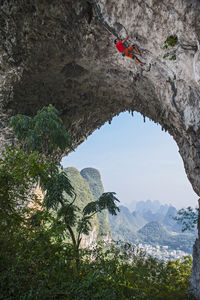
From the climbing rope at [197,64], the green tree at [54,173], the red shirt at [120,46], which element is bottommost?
the green tree at [54,173]

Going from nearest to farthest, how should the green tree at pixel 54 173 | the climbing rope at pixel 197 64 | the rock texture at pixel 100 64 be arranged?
the climbing rope at pixel 197 64
the rock texture at pixel 100 64
the green tree at pixel 54 173

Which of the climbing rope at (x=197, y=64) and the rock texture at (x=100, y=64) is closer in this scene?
the climbing rope at (x=197, y=64)

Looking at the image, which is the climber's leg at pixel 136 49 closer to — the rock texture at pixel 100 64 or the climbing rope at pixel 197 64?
the rock texture at pixel 100 64

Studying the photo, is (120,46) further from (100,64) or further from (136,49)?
(100,64)

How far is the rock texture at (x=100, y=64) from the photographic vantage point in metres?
5.80

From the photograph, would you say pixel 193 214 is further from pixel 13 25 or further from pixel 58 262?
pixel 13 25

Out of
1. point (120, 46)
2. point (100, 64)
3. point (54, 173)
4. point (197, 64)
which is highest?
point (100, 64)

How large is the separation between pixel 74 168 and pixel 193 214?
2193 inches

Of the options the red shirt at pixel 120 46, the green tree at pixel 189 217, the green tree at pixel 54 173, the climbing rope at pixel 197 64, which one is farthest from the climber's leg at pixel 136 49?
the green tree at pixel 189 217

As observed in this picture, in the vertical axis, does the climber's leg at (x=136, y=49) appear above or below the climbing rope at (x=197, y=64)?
above

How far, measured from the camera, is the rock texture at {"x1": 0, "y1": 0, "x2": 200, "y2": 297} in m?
5.80

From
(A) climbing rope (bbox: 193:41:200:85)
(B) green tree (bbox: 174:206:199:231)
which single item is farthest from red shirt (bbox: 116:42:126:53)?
(B) green tree (bbox: 174:206:199:231)

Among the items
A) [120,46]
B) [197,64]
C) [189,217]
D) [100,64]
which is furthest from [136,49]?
[189,217]

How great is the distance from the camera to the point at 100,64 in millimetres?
10281
